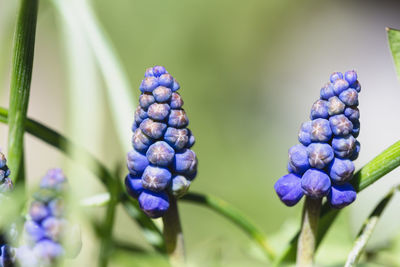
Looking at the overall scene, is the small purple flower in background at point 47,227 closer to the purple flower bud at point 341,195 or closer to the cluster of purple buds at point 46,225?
the cluster of purple buds at point 46,225

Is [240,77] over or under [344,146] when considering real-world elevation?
under

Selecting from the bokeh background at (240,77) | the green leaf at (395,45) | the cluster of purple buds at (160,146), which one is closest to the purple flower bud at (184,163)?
the cluster of purple buds at (160,146)

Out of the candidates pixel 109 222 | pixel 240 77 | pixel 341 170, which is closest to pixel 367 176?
pixel 341 170

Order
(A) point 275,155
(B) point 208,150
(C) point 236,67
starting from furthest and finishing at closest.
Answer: (C) point 236,67 < (A) point 275,155 < (B) point 208,150

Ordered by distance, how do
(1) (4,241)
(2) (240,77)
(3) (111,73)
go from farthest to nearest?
(2) (240,77) < (3) (111,73) < (1) (4,241)

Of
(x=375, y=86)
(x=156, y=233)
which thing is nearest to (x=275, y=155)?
(x=375, y=86)

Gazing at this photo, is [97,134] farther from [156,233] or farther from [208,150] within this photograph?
[208,150]

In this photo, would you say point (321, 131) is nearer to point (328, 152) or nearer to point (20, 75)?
point (328, 152)
